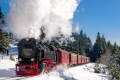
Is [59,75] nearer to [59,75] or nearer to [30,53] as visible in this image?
[59,75]

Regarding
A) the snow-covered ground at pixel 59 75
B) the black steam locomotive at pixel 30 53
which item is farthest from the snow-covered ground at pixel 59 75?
the black steam locomotive at pixel 30 53

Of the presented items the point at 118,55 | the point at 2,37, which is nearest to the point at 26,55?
the point at 2,37

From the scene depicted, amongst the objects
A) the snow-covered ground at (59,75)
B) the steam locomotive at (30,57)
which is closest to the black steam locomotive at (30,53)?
the steam locomotive at (30,57)

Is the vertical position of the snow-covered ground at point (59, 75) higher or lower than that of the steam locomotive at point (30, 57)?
lower

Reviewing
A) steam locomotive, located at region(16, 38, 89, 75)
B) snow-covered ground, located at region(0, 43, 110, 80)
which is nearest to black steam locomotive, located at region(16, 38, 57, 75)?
steam locomotive, located at region(16, 38, 89, 75)

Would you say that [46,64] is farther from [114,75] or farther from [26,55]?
[114,75]

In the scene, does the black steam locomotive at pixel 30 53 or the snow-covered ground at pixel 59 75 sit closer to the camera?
the snow-covered ground at pixel 59 75

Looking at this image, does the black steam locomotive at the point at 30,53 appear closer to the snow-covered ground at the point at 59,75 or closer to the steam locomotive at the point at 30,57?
the steam locomotive at the point at 30,57

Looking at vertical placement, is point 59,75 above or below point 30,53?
below

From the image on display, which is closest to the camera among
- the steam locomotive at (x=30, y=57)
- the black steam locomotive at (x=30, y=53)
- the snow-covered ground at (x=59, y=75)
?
the snow-covered ground at (x=59, y=75)

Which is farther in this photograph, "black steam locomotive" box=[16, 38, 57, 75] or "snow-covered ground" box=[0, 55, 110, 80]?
"black steam locomotive" box=[16, 38, 57, 75]

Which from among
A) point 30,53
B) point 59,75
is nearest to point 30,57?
point 30,53

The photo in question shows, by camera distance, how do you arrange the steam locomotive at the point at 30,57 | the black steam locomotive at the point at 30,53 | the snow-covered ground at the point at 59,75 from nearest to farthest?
the snow-covered ground at the point at 59,75 < the steam locomotive at the point at 30,57 < the black steam locomotive at the point at 30,53

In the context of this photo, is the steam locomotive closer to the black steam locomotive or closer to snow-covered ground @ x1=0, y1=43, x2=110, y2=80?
the black steam locomotive
